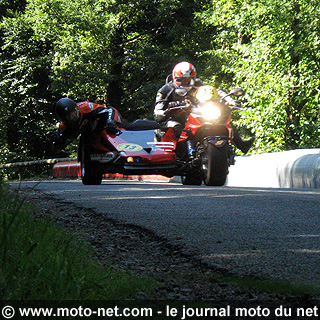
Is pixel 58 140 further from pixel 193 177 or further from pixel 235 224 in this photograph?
pixel 235 224

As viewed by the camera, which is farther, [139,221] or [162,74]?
[162,74]

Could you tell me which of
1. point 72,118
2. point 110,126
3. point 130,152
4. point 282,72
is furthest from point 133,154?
point 282,72

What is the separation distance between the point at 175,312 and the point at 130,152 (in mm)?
8005

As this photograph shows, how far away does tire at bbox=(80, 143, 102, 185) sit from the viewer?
11.1m

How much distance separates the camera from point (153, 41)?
36.5 meters

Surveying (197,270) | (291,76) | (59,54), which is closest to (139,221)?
(197,270)

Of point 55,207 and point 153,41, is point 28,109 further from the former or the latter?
point 55,207

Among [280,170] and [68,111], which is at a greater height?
[68,111]

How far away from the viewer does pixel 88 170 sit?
11.4 meters

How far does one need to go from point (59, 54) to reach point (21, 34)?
4104 millimetres

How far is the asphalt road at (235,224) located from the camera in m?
3.85

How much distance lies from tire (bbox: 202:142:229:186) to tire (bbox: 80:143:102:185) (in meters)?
2.06

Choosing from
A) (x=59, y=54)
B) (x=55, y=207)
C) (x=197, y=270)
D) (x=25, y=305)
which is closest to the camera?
(x=25, y=305)

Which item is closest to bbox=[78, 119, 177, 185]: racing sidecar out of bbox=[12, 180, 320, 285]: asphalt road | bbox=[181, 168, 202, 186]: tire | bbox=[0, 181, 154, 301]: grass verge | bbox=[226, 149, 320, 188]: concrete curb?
bbox=[181, 168, 202, 186]: tire
